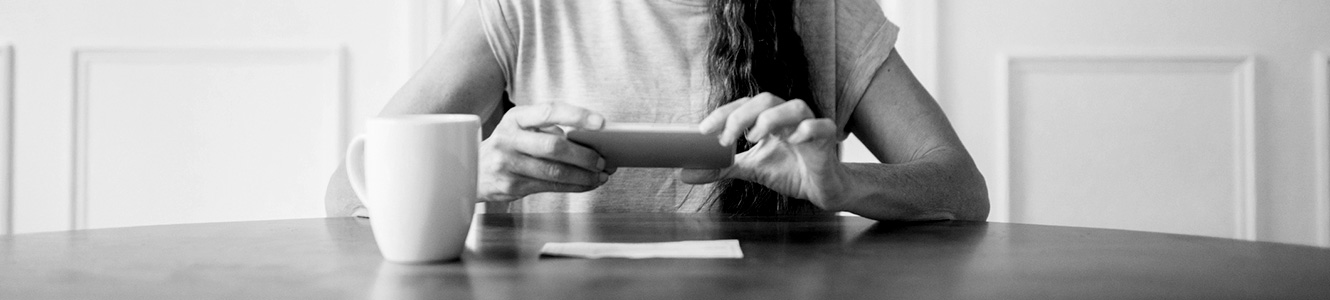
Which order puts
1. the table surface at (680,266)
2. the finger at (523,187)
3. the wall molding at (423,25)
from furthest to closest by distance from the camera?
the wall molding at (423,25), the finger at (523,187), the table surface at (680,266)

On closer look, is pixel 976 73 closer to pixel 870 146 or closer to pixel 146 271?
pixel 870 146

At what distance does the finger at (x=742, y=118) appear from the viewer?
0.92 meters

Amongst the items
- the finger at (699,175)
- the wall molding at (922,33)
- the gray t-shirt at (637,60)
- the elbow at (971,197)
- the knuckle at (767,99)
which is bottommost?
the elbow at (971,197)

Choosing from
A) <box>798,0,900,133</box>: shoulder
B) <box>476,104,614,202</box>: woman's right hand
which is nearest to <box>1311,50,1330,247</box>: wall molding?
<box>798,0,900,133</box>: shoulder

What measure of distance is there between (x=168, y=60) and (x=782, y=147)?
2.02 metres

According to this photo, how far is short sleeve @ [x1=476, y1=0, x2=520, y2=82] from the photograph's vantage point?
4.80ft

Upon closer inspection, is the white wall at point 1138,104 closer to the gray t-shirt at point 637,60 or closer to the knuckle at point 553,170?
the gray t-shirt at point 637,60

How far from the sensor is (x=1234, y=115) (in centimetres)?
264

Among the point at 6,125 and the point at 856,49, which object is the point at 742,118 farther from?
the point at 6,125

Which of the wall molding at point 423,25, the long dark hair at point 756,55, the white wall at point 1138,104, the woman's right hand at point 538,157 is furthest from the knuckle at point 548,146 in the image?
the white wall at point 1138,104

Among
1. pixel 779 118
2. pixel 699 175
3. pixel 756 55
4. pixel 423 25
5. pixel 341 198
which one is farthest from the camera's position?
pixel 423 25

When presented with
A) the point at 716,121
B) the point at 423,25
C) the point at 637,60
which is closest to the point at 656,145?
the point at 716,121

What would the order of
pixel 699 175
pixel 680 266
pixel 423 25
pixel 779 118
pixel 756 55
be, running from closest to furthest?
pixel 680 266
pixel 779 118
pixel 699 175
pixel 756 55
pixel 423 25

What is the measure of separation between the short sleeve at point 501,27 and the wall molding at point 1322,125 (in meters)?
2.15
